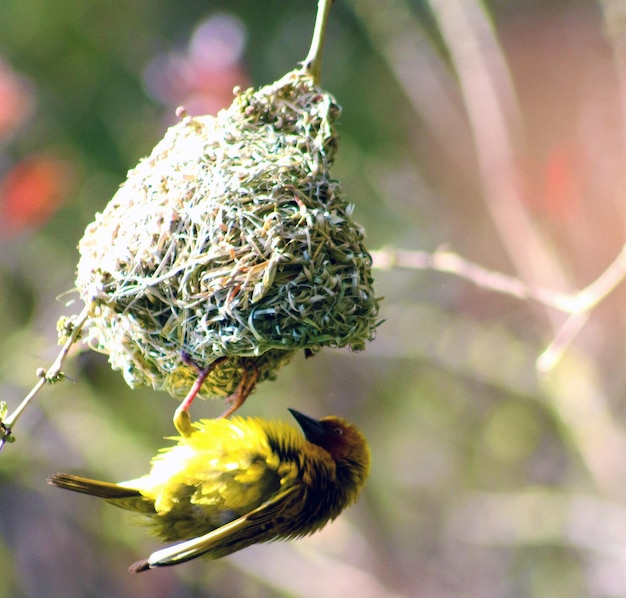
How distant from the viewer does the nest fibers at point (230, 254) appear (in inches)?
90.1

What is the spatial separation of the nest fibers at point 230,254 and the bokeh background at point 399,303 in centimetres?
322

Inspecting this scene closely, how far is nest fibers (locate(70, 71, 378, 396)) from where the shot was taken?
2289 millimetres

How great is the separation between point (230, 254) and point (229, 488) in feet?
3.06

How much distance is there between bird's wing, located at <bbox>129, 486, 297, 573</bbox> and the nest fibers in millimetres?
555

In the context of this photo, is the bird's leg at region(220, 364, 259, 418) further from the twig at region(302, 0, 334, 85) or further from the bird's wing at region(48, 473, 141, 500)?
the twig at region(302, 0, 334, 85)

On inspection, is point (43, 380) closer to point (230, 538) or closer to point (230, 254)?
point (230, 254)

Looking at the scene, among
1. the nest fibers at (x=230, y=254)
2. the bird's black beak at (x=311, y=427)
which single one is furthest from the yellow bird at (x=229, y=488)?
the nest fibers at (x=230, y=254)

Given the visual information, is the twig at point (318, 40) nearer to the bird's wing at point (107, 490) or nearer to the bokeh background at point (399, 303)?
the bird's wing at point (107, 490)

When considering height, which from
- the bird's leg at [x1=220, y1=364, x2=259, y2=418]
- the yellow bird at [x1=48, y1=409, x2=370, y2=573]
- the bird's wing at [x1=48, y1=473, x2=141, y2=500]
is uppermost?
the bird's leg at [x1=220, y1=364, x2=259, y2=418]

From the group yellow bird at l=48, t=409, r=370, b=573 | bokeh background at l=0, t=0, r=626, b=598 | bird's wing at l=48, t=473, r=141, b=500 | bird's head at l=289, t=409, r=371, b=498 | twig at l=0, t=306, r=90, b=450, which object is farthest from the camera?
bokeh background at l=0, t=0, r=626, b=598

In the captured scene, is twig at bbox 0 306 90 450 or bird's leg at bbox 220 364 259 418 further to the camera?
bird's leg at bbox 220 364 259 418

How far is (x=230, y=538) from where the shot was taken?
266 centimetres

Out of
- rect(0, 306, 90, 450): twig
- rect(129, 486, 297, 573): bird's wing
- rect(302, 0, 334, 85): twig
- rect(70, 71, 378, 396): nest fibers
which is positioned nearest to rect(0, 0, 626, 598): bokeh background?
rect(302, 0, 334, 85): twig

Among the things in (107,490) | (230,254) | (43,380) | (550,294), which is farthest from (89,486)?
(550,294)
